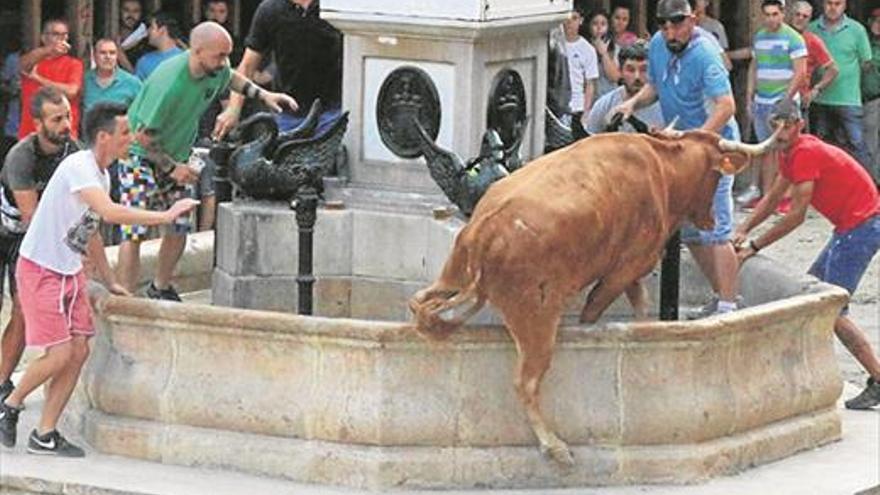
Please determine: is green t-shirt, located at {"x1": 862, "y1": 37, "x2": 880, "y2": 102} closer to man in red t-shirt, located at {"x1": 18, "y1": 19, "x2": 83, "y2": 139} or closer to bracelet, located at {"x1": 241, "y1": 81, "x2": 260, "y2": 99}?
man in red t-shirt, located at {"x1": 18, "y1": 19, "x2": 83, "y2": 139}

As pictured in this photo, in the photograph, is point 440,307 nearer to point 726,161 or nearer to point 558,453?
point 558,453

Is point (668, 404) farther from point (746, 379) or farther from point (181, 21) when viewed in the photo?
point (181, 21)

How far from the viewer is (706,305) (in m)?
16.9

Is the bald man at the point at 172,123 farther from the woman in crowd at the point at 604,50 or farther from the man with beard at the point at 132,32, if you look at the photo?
the woman in crowd at the point at 604,50

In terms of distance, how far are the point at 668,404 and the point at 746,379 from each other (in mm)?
541

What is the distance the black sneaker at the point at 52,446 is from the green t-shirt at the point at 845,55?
11.9 m

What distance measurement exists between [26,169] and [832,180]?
13.0 ft

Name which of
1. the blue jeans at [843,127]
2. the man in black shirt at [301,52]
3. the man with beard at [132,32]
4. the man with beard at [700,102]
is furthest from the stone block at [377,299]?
the blue jeans at [843,127]

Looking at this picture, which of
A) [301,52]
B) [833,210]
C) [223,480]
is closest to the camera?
[223,480]

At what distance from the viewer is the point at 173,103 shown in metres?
16.3

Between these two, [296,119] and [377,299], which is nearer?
[377,299]

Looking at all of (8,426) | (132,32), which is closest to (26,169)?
(8,426)

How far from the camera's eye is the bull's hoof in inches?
567

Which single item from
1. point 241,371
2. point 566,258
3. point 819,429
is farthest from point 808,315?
point 241,371
